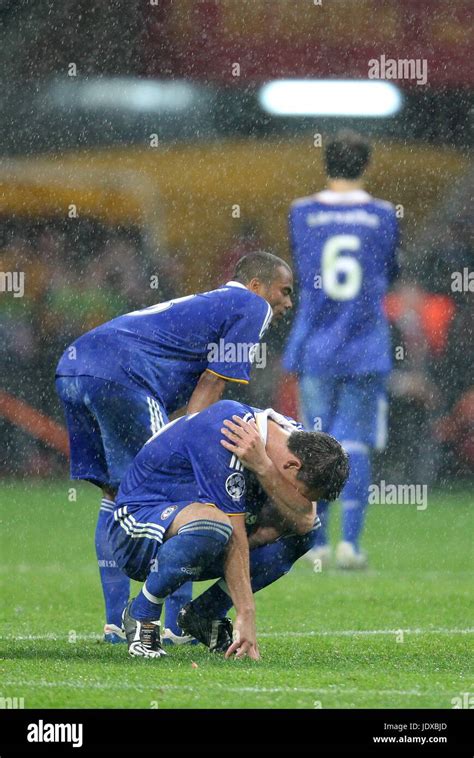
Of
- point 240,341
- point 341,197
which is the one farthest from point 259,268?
point 341,197

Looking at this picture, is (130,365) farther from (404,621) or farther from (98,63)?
(98,63)

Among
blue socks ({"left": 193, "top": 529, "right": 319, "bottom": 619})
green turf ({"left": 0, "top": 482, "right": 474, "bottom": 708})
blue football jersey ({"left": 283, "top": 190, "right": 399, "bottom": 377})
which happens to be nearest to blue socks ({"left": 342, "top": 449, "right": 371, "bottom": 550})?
green turf ({"left": 0, "top": 482, "right": 474, "bottom": 708})

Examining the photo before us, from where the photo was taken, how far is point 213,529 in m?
4.88

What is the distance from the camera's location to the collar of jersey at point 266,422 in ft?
16.5

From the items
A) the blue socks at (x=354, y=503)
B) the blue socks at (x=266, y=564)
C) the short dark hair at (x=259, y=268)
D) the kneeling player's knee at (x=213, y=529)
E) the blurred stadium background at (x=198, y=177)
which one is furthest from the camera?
the blurred stadium background at (x=198, y=177)

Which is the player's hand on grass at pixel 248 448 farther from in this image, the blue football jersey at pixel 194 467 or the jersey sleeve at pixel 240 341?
the jersey sleeve at pixel 240 341

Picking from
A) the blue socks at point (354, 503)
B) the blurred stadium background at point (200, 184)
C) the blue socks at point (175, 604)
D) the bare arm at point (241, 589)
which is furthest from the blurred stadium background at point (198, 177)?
the bare arm at point (241, 589)

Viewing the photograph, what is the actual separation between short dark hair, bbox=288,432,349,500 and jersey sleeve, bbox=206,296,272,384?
28.4 inches

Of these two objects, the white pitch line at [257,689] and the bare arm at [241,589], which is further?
the bare arm at [241,589]

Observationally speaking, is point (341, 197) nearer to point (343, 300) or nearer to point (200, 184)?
point (343, 300)

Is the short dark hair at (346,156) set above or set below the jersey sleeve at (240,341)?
above

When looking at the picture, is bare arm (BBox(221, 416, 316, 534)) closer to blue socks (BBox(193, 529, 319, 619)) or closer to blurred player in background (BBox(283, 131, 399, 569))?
blue socks (BBox(193, 529, 319, 619))

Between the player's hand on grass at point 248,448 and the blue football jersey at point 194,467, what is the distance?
0.08ft

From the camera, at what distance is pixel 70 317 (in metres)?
12.3
